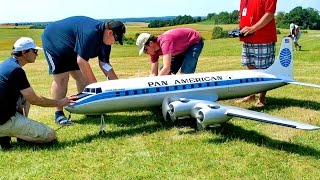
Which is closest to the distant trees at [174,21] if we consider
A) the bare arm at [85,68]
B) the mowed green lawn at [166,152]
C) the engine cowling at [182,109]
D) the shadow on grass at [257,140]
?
the mowed green lawn at [166,152]

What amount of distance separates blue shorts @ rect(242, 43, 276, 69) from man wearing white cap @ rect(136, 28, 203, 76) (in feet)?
5.38

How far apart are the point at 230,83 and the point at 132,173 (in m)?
5.78

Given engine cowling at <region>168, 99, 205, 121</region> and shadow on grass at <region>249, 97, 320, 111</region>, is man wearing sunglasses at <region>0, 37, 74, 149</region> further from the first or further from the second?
shadow on grass at <region>249, 97, 320, 111</region>

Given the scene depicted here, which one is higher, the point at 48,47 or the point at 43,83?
the point at 48,47

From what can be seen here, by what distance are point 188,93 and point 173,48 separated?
1554mm

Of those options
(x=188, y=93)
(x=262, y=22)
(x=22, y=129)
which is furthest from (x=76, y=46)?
(x=262, y=22)

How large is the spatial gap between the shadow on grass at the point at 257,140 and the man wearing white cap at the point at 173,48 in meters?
2.69

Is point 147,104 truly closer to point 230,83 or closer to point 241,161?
point 230,83

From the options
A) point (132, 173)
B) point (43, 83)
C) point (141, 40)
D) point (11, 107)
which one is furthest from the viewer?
point (43, 83)

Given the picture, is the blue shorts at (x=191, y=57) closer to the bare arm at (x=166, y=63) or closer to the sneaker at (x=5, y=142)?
the bare arm at (x=166, y=63)

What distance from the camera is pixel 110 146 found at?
916cm

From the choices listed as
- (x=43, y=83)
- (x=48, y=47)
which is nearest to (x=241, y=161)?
(x=48, y=47)

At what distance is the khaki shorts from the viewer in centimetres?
884

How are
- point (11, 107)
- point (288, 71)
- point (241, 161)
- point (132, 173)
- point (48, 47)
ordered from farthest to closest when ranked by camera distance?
point (288, 71) < point (48, 47) < point (11, 107) < point (241, 161) < point (132, 173)
